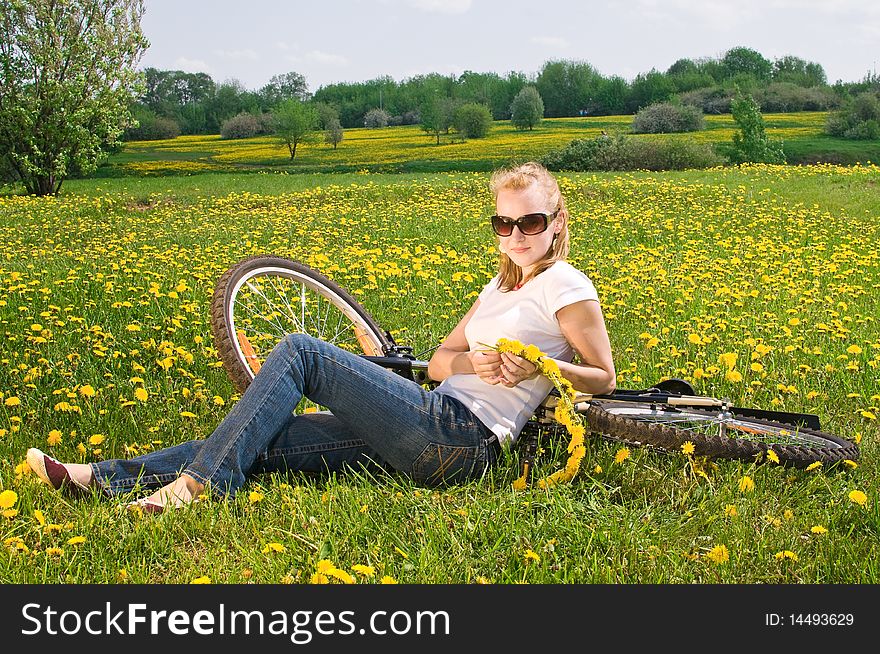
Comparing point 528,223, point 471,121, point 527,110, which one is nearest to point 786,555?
point 528,223

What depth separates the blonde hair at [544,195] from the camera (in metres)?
3.54

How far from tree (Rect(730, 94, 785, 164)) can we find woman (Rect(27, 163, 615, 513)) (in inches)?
1346

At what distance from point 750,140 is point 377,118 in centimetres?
2531

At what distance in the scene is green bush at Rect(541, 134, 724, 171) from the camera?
1016 inches

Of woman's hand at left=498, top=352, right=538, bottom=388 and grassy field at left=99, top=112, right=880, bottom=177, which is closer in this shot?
woman's hand at left=498, top=352, right=538, bottom=388

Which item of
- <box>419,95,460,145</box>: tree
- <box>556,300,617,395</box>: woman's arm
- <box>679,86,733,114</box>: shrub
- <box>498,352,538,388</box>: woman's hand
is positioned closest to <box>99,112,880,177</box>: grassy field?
<box>419,95,460,145</box>: tree

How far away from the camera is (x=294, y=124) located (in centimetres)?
4809

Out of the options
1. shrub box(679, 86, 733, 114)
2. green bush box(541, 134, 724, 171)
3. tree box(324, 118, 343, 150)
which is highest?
shrub box(679, 86, 733, 114)

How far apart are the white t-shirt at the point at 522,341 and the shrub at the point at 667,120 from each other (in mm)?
39122

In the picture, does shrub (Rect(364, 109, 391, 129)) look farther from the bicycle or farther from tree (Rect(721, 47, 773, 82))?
the bicycle

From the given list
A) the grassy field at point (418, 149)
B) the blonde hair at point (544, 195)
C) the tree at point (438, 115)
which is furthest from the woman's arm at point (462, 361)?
the tree at point (438, 115)

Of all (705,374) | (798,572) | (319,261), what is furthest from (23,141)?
(798,572)

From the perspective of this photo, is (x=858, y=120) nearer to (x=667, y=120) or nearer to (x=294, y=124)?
(x=667, y=120)

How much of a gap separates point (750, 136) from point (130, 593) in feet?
121
